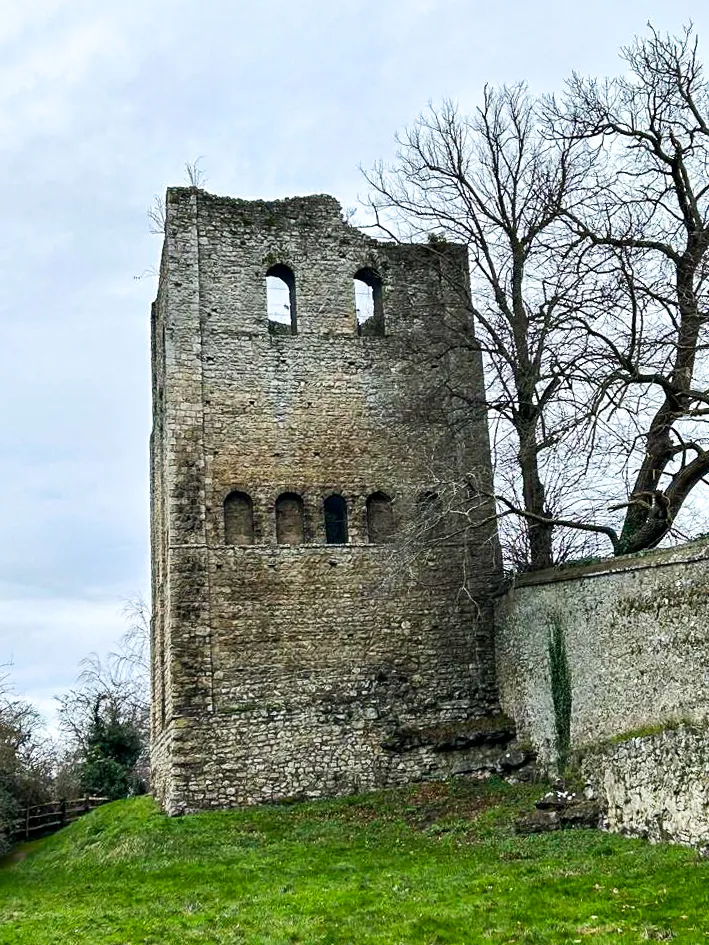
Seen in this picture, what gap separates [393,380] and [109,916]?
12862mm

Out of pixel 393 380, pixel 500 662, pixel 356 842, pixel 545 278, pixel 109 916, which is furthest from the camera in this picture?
pixel 393 380

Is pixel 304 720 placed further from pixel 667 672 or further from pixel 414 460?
pixel 667 672

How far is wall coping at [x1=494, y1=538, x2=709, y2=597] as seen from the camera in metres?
15.6

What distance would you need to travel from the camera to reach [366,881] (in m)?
14.1

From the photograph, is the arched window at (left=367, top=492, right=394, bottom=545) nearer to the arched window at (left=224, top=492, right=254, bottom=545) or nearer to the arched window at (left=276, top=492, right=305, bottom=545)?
the arched window at (left=276, top=492, right=305, bottom=545)

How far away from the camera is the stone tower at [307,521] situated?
20562 mm

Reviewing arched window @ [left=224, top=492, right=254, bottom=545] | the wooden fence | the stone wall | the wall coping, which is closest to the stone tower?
arched window @ [left=224, top=492, right=254, bottom=545]

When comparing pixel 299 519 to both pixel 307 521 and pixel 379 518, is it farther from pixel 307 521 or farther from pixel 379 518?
pixel 379 518

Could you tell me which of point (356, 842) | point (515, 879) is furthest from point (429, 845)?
point (515, 879)

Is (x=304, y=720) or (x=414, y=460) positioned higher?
(x=414, y=460)

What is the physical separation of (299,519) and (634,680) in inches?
319

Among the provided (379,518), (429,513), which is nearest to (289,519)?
(379,518)

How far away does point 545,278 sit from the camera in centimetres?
2022

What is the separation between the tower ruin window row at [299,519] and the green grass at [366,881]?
17.0 ft
